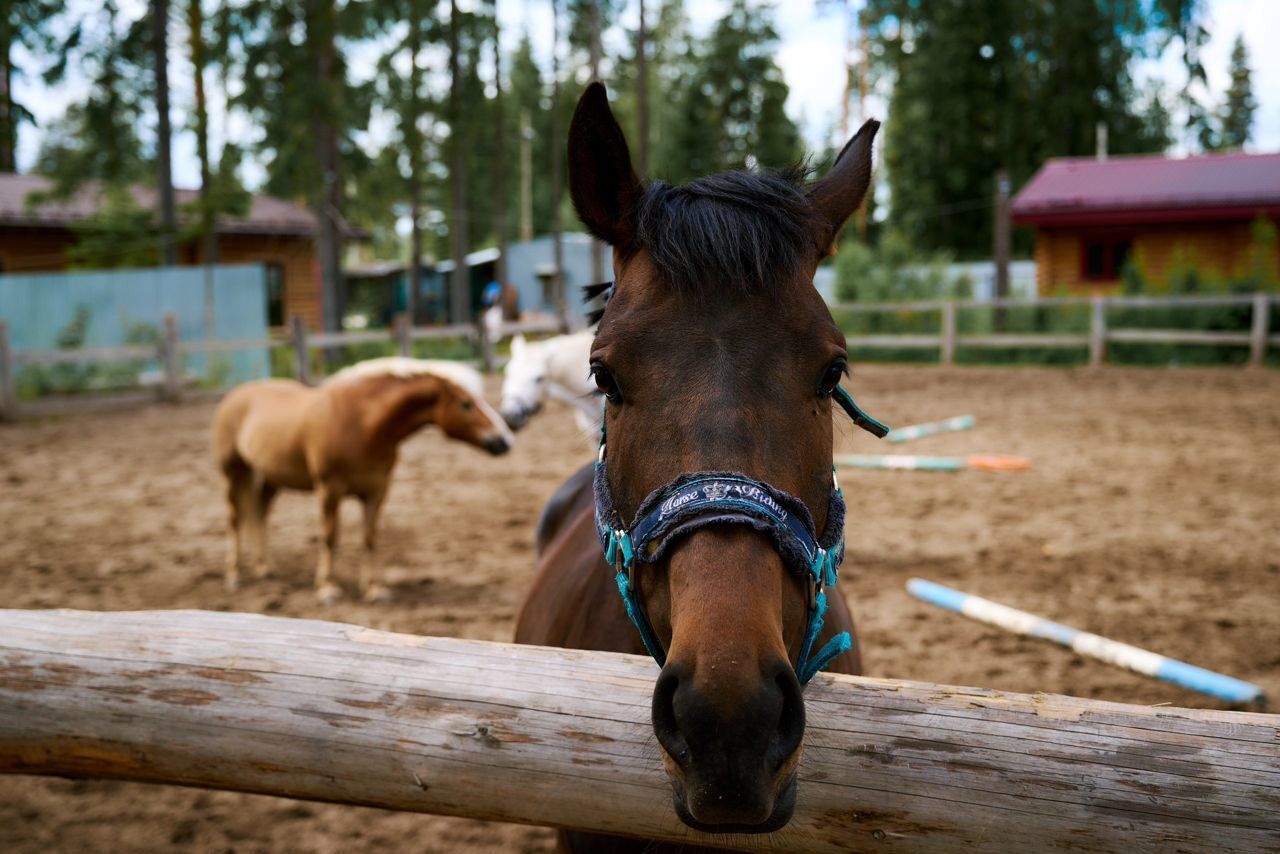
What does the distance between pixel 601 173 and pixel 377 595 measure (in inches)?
181

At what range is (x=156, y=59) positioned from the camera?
685 inches

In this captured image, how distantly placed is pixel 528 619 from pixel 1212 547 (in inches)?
206

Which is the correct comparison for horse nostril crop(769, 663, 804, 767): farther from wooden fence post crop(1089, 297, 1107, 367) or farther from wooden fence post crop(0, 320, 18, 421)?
wooden fence post crop(1089, 297, 1107, 367)

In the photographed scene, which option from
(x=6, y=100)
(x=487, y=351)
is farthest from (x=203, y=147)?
(x=6, y=100)

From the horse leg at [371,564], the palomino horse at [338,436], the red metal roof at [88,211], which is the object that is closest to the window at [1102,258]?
the red metal roof at [88,211]

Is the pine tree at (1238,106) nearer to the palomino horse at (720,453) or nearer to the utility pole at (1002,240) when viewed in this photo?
the utility pole at (1002,240)

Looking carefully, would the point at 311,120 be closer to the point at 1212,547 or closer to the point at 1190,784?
the point at 1212,547

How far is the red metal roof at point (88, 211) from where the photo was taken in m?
20.5

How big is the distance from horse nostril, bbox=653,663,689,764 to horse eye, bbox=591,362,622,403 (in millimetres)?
564

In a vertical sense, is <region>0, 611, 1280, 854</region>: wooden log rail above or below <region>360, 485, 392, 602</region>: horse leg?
above

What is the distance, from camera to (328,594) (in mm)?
5844

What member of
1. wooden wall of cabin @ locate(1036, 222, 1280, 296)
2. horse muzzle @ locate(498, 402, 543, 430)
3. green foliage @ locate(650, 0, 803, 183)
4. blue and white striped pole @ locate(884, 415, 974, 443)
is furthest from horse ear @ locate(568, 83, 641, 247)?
green foliage @ locate(650, 0, 803, 183)

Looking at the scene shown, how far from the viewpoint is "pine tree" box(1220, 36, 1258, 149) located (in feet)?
180

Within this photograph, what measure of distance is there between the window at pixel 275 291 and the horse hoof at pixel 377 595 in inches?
880
